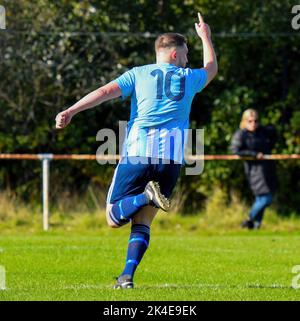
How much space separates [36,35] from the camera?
20.0 m

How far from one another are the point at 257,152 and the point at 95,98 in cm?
971

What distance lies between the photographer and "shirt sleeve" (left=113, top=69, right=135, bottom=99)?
8.31m

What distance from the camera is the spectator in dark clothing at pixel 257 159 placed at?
680 inches

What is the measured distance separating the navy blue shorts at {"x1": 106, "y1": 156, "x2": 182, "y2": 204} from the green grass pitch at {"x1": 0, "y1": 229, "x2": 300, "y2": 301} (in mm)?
834

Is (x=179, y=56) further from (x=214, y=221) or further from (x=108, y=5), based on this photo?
(x=108, y=5)

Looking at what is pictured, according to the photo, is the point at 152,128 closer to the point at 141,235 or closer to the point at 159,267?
the point at 141,235

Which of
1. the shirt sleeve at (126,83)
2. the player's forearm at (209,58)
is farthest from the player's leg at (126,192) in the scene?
the player's forearm at (209,58)

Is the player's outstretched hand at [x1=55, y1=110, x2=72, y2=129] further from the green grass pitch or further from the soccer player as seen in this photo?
the green grass pitch

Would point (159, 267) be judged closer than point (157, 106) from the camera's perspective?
No

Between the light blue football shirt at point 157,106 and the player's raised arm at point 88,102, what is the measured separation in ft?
0.40

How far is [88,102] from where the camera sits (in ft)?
26.5

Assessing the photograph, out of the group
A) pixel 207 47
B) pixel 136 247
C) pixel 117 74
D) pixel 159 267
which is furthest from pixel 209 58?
pixel 117 74

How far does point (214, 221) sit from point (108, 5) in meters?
5.32

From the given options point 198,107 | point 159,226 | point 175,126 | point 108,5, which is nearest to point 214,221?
point 159,226
